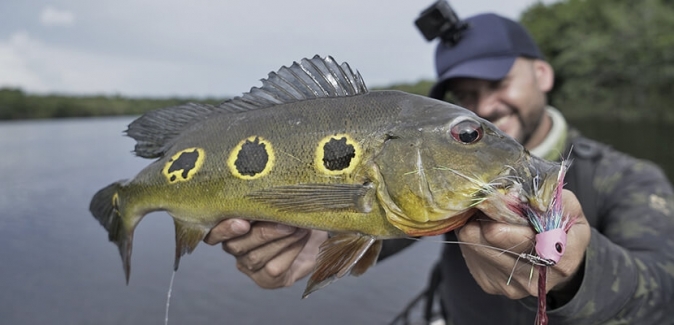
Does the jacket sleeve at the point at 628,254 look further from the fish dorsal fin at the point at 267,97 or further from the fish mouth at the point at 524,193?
the fish dorsal fin at the point at 267,97

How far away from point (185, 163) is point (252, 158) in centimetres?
40

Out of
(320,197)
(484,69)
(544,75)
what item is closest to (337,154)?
(320,197)

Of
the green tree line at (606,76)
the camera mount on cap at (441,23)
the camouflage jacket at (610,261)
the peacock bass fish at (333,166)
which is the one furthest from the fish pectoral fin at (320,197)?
the green tree line at (606,76)

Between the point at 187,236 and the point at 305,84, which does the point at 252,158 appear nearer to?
the point at 305,84

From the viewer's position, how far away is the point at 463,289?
358cm

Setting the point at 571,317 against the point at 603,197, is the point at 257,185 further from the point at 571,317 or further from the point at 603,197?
the point at 603,197

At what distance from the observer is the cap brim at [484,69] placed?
3838 mm

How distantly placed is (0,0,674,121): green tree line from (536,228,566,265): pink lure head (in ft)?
101

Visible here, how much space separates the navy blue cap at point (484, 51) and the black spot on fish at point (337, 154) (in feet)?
7.07

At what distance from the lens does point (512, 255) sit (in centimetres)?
176

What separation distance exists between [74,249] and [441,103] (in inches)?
359

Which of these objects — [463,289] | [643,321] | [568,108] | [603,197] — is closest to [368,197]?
[643,321]

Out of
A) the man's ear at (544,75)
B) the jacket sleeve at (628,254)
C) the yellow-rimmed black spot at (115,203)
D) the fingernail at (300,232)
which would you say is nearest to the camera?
the jacket sleeve at (628,254)

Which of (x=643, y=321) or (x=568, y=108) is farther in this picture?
(x=568, y=108)
